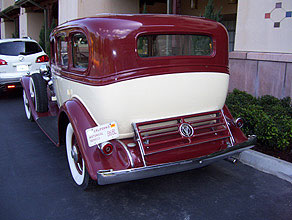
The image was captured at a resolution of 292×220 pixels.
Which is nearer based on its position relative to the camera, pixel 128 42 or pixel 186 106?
pixel 128 42

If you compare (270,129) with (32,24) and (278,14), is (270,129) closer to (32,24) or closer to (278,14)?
(278,14)

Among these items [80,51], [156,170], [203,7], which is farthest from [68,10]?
[156,170]

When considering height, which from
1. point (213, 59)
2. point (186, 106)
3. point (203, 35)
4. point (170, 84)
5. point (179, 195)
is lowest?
point (179, 195)

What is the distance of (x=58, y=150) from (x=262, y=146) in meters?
2.87

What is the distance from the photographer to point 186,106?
3189 millimetres

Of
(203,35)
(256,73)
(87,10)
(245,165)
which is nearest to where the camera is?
(203,35)

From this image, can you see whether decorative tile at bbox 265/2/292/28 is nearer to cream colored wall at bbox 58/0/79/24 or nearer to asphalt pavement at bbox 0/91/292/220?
asphalt pavement at bbox 0/91/292/220

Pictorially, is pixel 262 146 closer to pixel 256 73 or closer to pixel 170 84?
pixel 170 84

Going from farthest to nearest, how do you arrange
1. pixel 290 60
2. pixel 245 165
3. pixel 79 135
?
1. pixel 290 60
2. pixel 245 165
3. pixel 79 135

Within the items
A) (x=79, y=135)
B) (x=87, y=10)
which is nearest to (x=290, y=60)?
(x=79, y=135)

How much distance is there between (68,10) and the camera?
43.2ft

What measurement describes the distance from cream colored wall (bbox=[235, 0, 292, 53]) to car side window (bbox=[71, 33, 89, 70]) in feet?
13.5

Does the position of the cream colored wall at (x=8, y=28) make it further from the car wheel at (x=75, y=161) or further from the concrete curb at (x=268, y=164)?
the concrete curb at (x=268, y=164)

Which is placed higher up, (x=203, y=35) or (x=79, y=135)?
(x=203, y=35)
